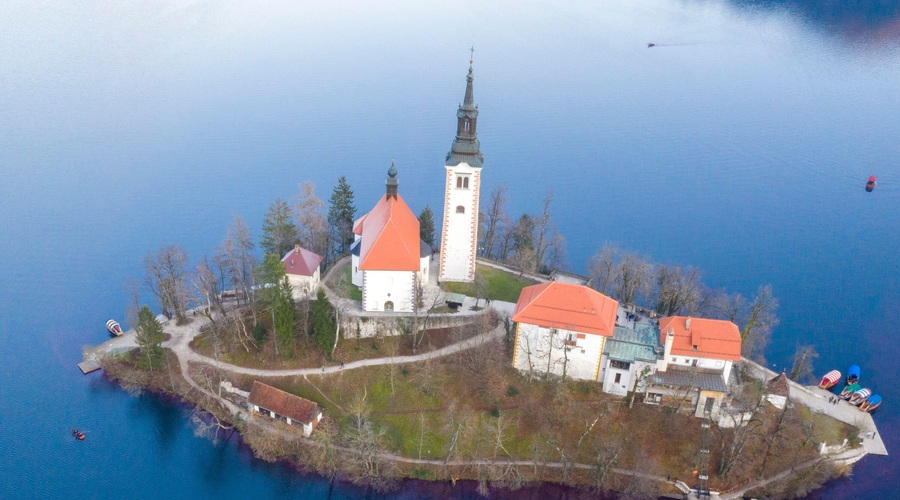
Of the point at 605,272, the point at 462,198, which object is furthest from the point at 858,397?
the point at 462,198

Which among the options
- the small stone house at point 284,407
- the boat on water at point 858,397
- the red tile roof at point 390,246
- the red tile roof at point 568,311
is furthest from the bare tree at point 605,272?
the small stone house at point 284,407

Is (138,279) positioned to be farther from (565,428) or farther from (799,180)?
(799,180)

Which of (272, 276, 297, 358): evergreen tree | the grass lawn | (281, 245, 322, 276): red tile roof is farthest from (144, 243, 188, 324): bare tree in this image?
the grass lawn

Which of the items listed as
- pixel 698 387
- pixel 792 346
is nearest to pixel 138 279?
pixel 698 387

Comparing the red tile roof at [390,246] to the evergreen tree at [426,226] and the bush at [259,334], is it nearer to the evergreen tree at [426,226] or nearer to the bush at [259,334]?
the evergreen tree at [426,226]

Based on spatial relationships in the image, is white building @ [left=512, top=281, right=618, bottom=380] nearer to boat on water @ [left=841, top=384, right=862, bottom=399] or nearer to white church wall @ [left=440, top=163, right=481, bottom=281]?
white church wall @ [left=440, top=163, right=481, bottom=281]

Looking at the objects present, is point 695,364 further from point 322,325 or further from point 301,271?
point 301,271
